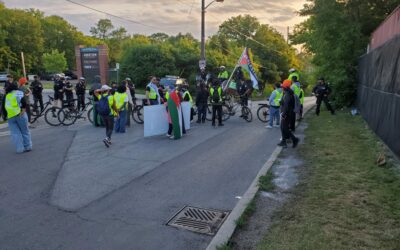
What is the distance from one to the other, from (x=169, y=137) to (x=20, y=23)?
241 feet

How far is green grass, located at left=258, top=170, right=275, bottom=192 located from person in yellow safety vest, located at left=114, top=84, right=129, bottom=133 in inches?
269

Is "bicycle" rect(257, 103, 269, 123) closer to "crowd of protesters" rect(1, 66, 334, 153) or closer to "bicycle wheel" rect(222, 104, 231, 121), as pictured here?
"crowd of protesters" rect(1, 66, 334, 153)

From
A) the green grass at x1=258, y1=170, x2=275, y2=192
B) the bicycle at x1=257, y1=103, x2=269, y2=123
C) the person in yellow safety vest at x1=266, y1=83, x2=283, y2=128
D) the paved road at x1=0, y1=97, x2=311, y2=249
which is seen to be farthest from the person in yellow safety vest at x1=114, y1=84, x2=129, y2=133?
the green grass at x1=258, y1=170, x2=275, y2=192

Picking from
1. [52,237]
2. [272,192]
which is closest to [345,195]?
[272,192]

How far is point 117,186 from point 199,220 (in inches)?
86.1

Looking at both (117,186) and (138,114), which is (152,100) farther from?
(117,186)

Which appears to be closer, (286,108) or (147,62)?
(286,108)

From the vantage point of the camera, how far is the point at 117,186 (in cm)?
665

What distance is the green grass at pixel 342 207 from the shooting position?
13.9 feet

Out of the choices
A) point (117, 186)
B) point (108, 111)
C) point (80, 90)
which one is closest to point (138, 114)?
point (80, 90)

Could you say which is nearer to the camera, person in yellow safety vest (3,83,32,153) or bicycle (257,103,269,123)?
person in yellow safety vest (3,83,32,153)

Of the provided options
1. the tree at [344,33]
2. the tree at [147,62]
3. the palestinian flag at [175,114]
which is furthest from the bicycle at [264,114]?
the tree at [147,62]

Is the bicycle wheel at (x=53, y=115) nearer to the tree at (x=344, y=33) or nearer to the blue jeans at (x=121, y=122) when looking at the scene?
the blue jeans at (x=121, y=122)

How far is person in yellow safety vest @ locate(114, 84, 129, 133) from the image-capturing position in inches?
478
